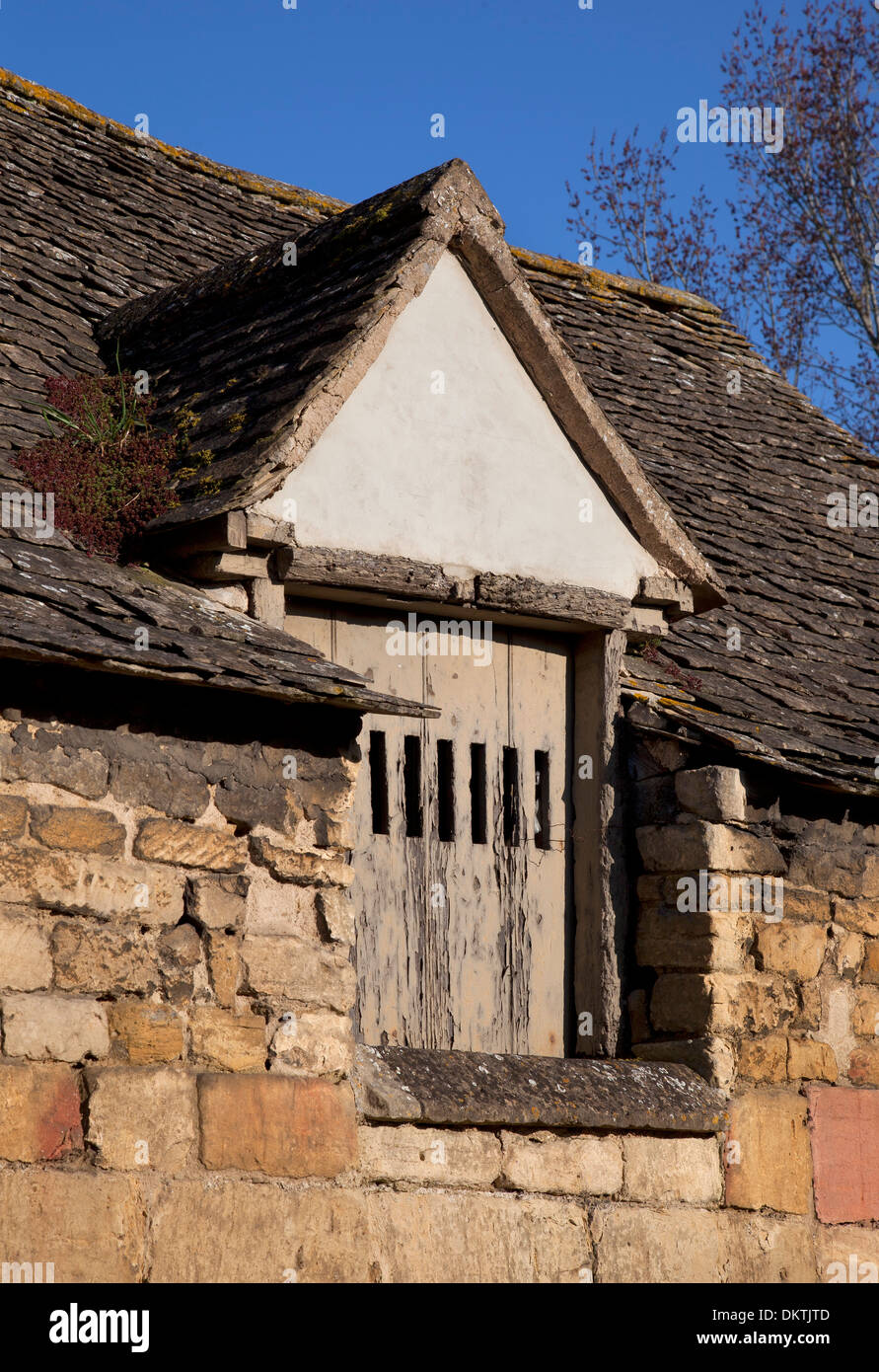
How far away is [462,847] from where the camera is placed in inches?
228

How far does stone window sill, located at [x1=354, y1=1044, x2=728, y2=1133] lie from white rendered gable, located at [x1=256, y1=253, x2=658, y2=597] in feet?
5.95

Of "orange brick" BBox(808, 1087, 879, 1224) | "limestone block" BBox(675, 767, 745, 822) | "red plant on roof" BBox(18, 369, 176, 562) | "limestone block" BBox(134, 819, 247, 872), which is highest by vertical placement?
"red plant on roof" BBox(18, 369, 176, 562)

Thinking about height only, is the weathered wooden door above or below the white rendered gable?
below

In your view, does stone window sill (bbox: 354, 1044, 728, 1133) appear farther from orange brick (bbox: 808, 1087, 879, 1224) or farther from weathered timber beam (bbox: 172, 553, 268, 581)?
weathered timber beam (bbox: 172, 553, 268, 581)

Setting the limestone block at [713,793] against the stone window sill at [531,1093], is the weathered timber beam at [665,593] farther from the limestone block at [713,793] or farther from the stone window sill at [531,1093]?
the stone window sill at [531,1093]

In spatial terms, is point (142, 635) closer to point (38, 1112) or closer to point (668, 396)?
point (38, 1112)

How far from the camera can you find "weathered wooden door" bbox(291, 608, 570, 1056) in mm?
5555

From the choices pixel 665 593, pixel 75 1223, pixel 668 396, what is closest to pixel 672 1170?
pixel 665 593

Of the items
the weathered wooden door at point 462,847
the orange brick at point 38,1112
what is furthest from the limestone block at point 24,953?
the weathered wooden door at point 462,847

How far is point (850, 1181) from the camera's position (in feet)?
19.6

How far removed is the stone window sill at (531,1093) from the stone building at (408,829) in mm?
18

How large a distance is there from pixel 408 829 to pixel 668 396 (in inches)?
163

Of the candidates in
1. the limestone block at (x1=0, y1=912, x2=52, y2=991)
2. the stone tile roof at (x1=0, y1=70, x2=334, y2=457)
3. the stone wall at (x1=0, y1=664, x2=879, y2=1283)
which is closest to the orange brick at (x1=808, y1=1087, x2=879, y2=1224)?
the stone wall at (x1=0, y1=664, x2=879, y2=1283)

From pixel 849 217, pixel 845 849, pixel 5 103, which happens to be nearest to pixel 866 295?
pixel 849 217
